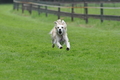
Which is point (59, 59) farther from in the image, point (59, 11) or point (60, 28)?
point (59, 11)

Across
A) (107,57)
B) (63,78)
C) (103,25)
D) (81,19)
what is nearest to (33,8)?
(81,19)

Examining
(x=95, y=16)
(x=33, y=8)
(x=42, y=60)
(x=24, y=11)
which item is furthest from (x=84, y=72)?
(x=24, y=11)

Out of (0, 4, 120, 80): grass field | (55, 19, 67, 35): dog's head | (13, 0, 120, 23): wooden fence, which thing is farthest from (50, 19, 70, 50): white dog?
(13, 0, 120, 23): wooden fence

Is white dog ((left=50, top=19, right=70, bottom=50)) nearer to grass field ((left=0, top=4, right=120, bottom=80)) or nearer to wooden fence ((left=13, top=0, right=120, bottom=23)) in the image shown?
grass field ((left=0, top=4, right=120, bottom=80))

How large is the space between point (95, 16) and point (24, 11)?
1805cm

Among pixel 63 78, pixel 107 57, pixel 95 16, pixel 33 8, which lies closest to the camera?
pixel 63 78

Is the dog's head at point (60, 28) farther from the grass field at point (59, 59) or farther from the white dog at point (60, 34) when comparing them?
the grass field at point (59, 59)

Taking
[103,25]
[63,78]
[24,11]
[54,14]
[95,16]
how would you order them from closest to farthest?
1. [63,78]
2. [103,25]
3. [95,16]
4. [54,14]
5. [24,11]

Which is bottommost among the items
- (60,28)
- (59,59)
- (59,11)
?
(59,59)

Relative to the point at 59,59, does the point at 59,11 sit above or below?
above

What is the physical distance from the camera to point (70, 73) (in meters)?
8.66

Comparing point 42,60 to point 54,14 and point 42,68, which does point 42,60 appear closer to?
point 42,68

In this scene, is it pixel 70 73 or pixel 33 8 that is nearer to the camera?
pixel 70 73

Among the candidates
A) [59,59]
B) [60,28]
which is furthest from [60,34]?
[59,59]
